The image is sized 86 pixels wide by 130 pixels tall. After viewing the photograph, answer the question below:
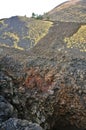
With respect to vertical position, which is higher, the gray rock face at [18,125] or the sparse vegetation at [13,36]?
the sparse vegetation at [13,36]

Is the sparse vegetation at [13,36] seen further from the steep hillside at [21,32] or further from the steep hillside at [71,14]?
the steep hillside at [71,14]

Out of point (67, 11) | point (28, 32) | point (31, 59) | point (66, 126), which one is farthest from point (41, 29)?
point (67, 11)

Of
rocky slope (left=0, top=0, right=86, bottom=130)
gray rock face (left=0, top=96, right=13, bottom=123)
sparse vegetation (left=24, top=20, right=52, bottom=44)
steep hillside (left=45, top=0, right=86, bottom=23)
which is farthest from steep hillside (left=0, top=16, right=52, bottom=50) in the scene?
steep hillside (left=45, top=0, right=86, bottom=23)

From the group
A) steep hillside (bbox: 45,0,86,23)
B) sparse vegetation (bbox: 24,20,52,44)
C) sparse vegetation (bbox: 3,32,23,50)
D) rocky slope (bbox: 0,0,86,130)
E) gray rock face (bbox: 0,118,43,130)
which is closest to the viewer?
gray rock face (bbox: 0,118,43,130)

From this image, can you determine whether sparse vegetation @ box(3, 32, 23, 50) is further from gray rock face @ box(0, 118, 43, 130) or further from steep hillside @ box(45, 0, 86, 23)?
steep hillside @ box(45, 0, 86, 23)

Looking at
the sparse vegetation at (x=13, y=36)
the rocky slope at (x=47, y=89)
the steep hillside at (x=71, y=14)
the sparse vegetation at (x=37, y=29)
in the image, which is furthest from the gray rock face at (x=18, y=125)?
the steep hillside at (x=71, y=14)

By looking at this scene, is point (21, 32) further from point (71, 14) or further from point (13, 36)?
point (71, 14)

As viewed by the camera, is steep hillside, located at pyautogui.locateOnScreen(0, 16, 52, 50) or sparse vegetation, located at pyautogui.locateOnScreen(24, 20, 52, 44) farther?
sparse vegetation, located at pyautogui.locateOnScreen(24, 20, 52, 44)
